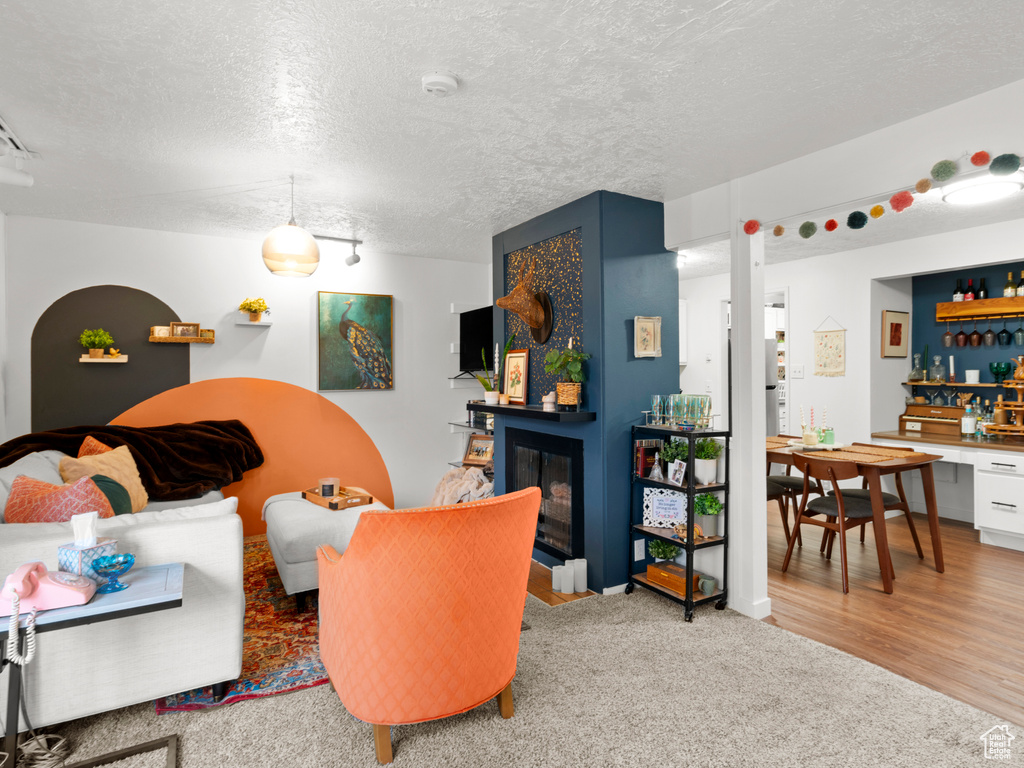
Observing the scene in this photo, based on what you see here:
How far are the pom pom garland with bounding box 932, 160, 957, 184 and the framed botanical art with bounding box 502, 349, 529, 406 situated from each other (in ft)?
8.59

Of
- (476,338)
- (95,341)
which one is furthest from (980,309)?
(95,341)

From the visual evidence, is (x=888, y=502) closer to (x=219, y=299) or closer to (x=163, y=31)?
(x=163, y=31)

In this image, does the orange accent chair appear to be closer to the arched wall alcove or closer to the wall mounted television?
the arched wall alcove

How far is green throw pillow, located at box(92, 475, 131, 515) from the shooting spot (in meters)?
2.97

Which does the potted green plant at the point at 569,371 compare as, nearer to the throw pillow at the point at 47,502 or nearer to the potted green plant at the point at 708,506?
the potted green plant at the point at 708,506

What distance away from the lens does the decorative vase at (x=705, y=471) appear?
131 inches

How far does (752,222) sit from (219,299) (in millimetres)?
4122

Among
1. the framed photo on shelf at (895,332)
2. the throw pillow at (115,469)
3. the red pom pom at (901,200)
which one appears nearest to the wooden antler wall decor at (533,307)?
the red pom pom at (901,200)

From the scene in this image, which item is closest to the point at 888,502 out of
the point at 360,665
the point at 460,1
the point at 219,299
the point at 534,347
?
the point at 534,347

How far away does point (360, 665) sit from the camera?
6.43 feet

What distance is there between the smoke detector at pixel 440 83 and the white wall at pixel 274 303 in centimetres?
319

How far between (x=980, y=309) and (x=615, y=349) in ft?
11.7

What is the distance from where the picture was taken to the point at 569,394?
361 cm

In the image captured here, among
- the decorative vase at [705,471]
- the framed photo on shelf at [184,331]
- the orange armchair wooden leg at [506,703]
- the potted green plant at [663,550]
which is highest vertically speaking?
the framed photo on shelf at [184,331]
